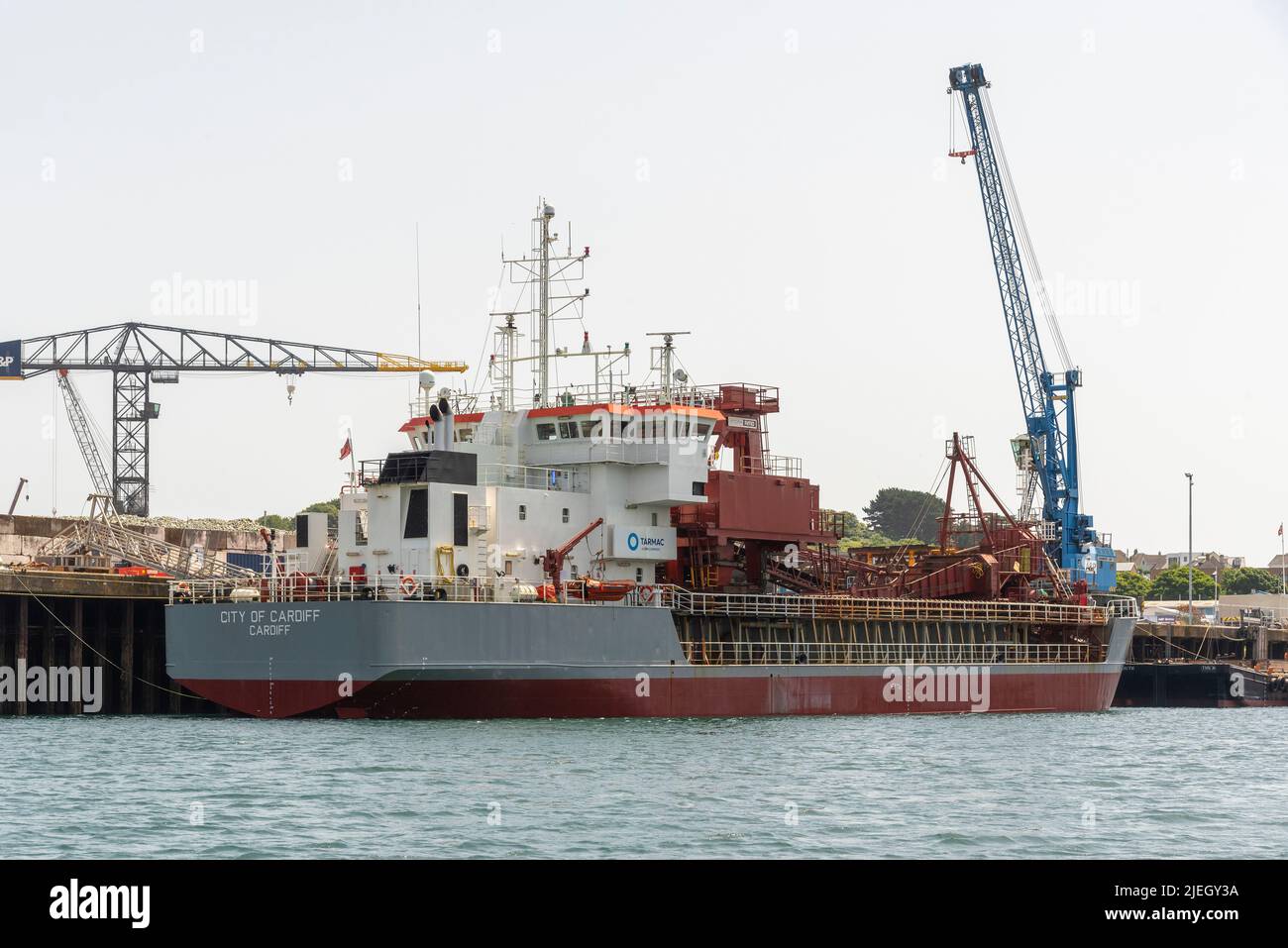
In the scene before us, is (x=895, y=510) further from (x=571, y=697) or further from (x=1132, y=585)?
(x=571, y=697)

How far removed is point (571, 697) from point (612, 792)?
1315 cm

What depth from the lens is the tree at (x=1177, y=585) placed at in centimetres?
13518

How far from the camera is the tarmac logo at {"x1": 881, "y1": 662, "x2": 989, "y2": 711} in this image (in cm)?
4797

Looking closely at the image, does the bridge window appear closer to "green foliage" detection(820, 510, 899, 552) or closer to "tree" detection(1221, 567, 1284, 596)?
"green foliage" detection(820, 510, 899, 552)

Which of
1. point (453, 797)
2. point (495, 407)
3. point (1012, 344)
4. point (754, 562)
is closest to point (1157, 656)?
point (1012, 344)

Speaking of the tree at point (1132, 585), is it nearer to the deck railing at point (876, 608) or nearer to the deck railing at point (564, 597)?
the deck railing at point (876, 608)

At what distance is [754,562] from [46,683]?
19641 millimetres

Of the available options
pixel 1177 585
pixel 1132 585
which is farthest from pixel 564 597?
pixel 1177 585

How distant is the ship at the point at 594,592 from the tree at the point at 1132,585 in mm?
77996
